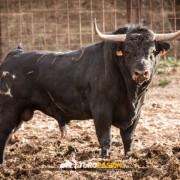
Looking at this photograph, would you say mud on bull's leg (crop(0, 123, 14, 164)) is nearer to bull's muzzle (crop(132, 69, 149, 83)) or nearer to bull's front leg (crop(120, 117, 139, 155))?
bull's front leg (crop(120, 117, 139, 155))

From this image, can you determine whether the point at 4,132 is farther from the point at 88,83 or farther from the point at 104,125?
the point at 104,125

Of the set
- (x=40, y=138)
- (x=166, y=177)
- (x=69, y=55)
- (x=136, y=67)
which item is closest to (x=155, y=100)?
(x=40, y=138)

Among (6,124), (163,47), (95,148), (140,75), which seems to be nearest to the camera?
(140,75)

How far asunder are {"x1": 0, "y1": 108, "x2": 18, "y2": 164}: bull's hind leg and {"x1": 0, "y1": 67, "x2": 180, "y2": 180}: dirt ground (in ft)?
0.75

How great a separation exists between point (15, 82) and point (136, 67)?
6.17 feet

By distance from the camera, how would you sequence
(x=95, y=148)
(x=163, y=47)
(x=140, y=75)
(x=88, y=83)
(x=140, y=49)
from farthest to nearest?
(x=95, y=148) → (x=88, y=83) → (x=163, y=47) → (x=140, y=49) → (x=140, y=75)

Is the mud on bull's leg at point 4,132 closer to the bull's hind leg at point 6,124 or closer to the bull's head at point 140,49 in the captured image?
the bull's hind leg at point 6,124

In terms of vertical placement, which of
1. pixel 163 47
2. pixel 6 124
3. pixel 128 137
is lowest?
pixel 128 137

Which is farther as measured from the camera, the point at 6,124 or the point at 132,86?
the point at 6,124

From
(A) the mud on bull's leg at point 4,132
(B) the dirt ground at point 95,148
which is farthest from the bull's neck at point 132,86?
(A) the mud on bull's leg at point 4,132

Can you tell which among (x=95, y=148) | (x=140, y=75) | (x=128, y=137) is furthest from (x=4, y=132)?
(x=140, y=75)

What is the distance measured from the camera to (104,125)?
7055mm

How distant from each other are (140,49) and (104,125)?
1011 mm

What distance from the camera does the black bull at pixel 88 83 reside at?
6.84m
